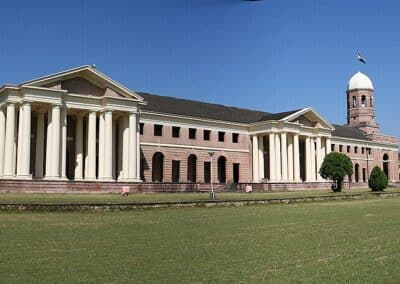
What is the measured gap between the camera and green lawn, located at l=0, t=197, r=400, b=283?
29.3ft

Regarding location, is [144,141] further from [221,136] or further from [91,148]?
[221,136]

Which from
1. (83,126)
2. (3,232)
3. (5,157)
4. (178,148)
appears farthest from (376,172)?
(3,232)

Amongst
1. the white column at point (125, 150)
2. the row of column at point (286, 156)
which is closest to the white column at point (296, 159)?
the row of column at point (286, 156)

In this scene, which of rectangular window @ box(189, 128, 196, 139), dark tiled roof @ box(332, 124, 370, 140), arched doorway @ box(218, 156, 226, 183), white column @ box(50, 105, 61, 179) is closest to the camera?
white column @ box(50, 105, 61, 179)

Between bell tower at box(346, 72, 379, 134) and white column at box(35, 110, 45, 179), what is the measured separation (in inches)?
2486

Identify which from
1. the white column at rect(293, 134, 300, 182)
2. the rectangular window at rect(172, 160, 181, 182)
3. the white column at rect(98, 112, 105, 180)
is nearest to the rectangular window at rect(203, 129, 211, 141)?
the rectangular window at rect(172, 160, 181, 182)

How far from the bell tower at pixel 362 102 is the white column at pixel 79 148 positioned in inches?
2324

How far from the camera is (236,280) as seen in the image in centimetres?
817

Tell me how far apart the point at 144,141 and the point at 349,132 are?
45498 millimetres

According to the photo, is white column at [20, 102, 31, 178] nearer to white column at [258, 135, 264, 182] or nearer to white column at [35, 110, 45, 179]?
white column at [35, 110, 45, 179]

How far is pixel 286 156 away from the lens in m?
69.1

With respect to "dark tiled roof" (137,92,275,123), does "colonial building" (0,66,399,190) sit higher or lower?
lower

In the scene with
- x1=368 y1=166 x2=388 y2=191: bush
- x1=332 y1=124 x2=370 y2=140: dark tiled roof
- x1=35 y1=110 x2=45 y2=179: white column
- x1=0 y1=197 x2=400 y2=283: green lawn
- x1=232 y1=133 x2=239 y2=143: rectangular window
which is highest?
x1=332 y1=124 x2=370 y2=140: dark tiled roof

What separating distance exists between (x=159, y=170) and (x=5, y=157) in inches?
819
